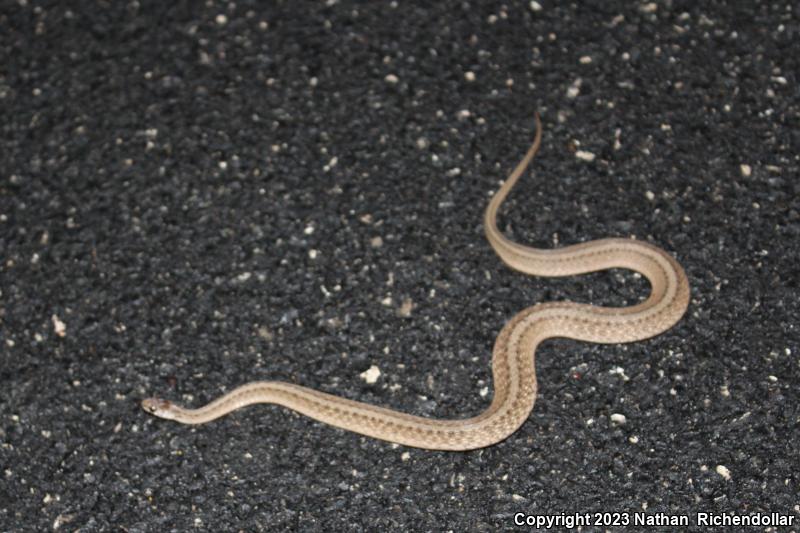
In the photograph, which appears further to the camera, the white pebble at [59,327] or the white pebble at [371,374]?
the white pebble at [59,327]

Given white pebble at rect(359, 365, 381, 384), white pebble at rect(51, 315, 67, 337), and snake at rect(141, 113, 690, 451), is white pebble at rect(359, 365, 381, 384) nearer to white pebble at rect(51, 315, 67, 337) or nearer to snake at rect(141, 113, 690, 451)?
snake at rect(141, 113, 690, 451)

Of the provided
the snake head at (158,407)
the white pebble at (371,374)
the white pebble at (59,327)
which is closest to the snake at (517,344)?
the snake head at (158,407)

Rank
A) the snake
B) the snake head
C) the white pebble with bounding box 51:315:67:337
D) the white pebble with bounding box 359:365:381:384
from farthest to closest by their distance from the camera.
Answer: the white pebble with bounding box 51:315:67:337
the white pebble with bounding box 359:365:381:384
the snake head
the snake

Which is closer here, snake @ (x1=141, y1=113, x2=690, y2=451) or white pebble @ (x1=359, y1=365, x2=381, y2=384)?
snake @ (x1=141, y1=113, x2=690, y2=451)

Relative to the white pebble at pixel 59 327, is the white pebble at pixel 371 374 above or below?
below

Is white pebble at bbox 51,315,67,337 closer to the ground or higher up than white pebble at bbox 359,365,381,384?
higher up

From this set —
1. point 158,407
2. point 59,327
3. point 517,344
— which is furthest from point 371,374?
point 59,327

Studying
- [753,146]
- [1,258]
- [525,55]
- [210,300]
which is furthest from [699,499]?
[1,258]

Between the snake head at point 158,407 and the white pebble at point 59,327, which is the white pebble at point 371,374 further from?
the white pebble at point 59,327

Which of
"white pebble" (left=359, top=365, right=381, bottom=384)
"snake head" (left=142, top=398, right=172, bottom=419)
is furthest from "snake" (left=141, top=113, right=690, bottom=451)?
"white pebble" (left=359, top=365, right=381, bottom=384)
